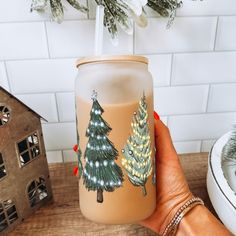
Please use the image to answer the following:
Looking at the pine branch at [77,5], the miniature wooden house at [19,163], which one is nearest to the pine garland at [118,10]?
the pine branch at [77,5]

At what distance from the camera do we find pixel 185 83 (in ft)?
1.86

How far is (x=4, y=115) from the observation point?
1.15 feet

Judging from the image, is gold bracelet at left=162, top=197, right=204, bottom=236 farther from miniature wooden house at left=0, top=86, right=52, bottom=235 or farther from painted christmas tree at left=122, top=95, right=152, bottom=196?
miniature wooden house at left=0, top=86, right=52, bottom=235

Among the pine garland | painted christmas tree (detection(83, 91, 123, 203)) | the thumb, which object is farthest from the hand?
the pine garland

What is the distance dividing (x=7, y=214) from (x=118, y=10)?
0.40m

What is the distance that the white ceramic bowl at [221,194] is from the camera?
1.19 ft

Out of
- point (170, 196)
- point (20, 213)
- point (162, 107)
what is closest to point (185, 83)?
point (162, 107)

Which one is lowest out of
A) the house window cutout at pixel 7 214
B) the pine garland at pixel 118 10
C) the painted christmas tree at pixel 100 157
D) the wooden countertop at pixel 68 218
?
the wooden countertop at pixel 68 218

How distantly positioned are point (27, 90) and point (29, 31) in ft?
0.41

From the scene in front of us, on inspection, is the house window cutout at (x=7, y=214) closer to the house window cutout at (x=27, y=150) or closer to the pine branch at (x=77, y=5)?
the house window cutout at (x=27, y=150)

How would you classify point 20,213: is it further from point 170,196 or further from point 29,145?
point 170,196

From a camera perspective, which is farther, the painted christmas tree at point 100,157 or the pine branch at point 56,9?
the pine branch at point 56,9

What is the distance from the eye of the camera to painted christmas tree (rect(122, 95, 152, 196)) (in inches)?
12.2

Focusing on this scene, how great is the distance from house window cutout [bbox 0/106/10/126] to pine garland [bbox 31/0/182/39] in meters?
0.19
